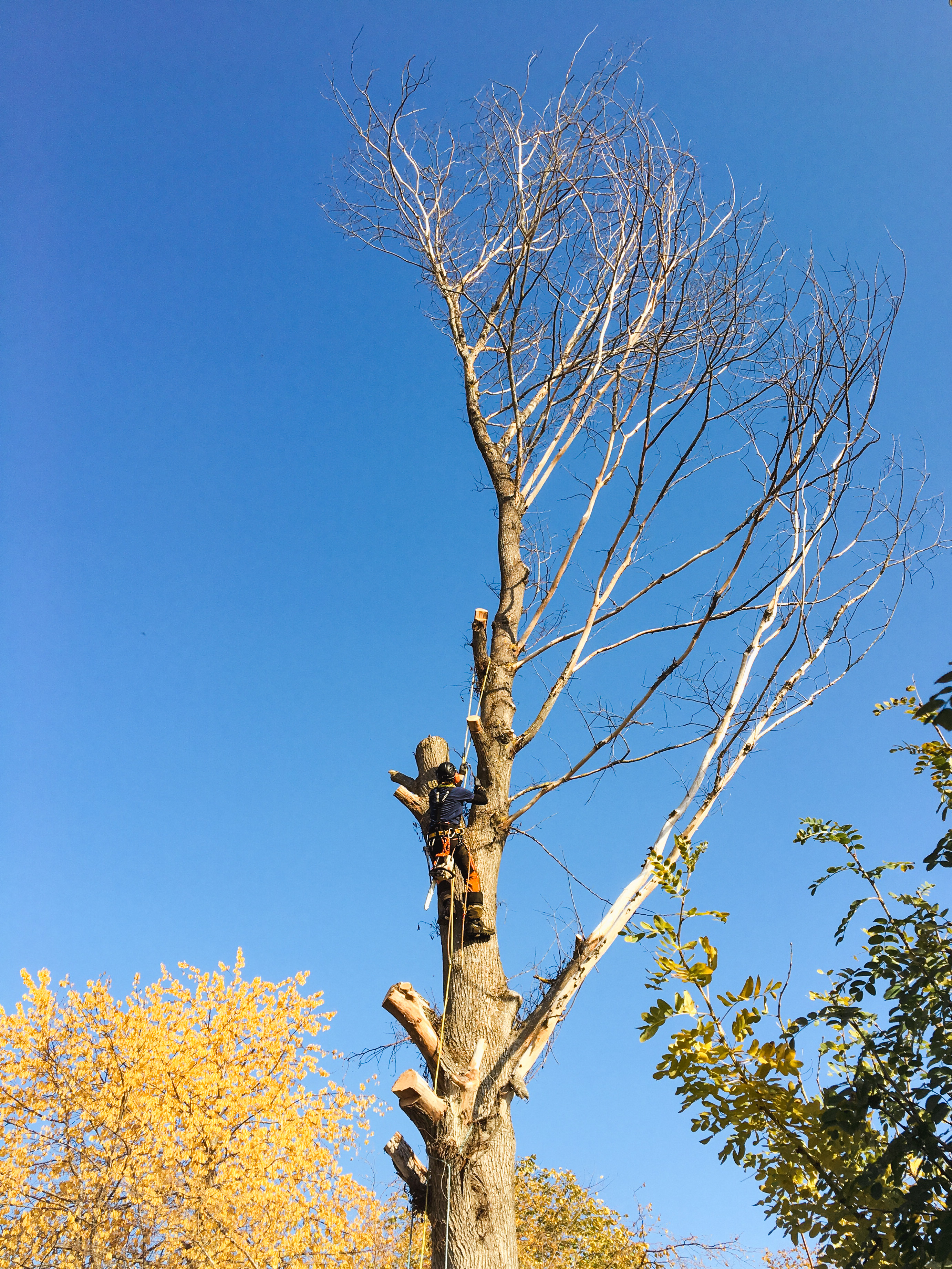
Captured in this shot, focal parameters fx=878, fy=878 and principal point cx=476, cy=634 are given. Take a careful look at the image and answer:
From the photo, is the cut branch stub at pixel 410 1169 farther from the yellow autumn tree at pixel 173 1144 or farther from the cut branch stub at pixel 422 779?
the yellow autumn tree at pixel 173 1144

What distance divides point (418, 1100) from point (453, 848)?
3.52 ft

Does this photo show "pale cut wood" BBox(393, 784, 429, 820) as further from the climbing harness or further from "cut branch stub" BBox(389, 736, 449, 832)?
the climbing harness

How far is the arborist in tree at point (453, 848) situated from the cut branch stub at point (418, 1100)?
0.66m

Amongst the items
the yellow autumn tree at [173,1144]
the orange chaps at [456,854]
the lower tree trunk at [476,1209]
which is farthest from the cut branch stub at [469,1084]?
the yellow autumn tree at [173,1144]

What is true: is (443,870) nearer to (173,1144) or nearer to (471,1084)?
(471,1084)

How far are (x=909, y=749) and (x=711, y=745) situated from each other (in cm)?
127

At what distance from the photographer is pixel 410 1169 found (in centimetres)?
342

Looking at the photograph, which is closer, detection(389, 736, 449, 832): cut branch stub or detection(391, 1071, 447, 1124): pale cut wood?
detection(391, 1071, 447, 1124): pale cut wood

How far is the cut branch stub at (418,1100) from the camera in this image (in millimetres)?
3295

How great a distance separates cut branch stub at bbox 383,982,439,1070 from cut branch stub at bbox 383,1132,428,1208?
31 cm

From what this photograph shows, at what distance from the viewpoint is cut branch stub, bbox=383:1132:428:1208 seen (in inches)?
134

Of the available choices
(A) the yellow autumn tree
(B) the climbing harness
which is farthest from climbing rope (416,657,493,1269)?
(A) the yellow autumn tree

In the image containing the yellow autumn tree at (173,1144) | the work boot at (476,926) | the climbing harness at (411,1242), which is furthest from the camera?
the yellow autumn tree at (173,1144)

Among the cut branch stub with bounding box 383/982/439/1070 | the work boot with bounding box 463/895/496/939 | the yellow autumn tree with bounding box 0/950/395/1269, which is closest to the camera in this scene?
the cut branch stub with bounding box 383/982/439/1070
